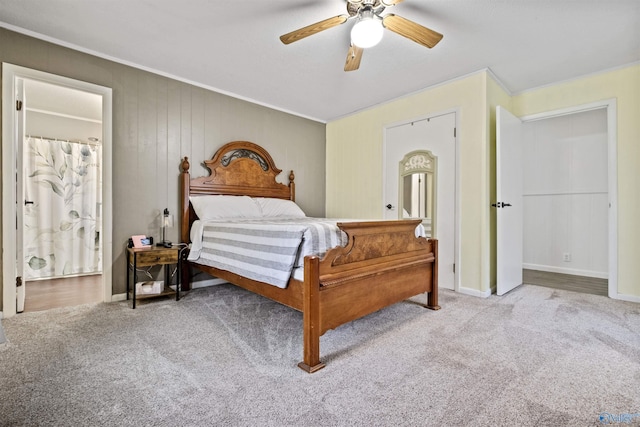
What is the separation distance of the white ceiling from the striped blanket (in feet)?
5.43

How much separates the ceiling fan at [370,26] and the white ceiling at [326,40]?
→ 18 cm

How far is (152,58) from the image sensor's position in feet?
9.87

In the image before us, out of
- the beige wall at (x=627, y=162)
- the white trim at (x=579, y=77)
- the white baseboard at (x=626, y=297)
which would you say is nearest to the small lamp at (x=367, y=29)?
the white trim at (x=579, y=77)

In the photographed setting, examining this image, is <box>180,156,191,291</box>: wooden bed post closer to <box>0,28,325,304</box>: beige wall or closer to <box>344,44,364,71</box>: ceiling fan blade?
<box>0,28,325,304</box>: beige wall

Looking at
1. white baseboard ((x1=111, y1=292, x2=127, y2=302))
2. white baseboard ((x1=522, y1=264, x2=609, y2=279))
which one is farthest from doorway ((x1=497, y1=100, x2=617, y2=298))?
white baseboard ((x1=111, y1=292, x2=127, y2=302))

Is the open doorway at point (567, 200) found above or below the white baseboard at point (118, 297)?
above

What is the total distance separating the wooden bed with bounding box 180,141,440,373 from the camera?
1.75 m

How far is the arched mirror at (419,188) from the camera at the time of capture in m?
3.64

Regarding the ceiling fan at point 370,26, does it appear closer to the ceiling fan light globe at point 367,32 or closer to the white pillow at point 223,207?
the ceiling fan light globe at point 367,32

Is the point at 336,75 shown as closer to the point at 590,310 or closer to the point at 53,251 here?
the point at 590,310

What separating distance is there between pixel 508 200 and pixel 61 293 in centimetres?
506

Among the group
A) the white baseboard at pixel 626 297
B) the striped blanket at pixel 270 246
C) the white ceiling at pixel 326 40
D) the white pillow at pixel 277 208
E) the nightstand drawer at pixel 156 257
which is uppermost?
the white ceiling at pixel 326 40

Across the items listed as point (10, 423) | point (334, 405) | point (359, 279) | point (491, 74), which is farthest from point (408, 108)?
point (10, 423)

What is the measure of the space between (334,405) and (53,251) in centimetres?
442
